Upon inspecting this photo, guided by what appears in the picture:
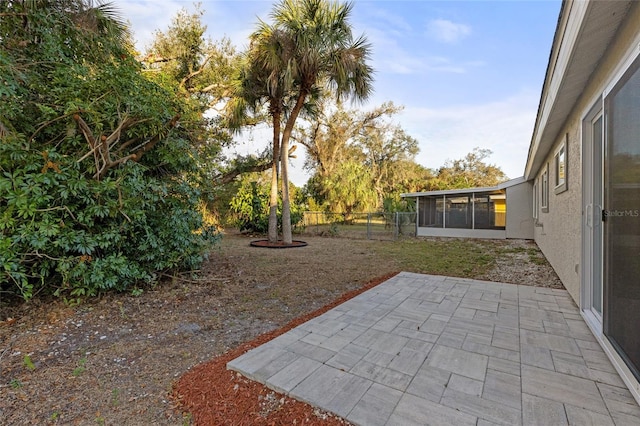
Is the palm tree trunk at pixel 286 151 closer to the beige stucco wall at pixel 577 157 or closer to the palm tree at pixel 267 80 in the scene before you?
the palm tree at pixel 267 80

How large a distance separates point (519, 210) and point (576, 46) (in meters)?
10.8

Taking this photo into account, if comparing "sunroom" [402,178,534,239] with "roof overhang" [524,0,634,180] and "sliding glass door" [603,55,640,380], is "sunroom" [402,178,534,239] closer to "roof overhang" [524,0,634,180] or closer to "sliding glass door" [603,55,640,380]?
"roof overhang" [524,0,634,180]

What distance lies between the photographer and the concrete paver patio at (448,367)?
1.59 m

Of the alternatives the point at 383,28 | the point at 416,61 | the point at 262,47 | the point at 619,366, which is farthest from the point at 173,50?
the point at 619,366

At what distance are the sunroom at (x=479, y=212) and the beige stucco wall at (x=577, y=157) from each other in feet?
23.9

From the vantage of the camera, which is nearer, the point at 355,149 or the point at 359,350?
the point at 359,350

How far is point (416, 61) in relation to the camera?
28.9 ft

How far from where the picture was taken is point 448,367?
6.72 ft

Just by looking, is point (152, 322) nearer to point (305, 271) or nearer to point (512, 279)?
point (305, 271)

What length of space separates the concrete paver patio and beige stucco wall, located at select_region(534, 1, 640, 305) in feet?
2.43

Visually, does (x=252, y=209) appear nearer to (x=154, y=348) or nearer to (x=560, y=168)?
(x=154, y=348)

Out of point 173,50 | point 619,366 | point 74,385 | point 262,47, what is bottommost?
point 74,385

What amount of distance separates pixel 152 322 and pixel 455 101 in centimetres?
1295

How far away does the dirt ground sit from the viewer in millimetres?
1699
